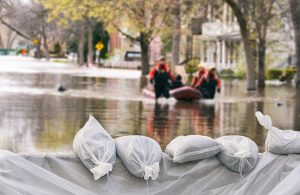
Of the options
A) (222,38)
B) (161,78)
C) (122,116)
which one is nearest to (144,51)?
(222,38)

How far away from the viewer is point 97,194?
559cm

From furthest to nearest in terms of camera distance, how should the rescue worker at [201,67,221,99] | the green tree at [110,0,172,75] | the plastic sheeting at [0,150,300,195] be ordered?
1. the green tree at [110,0,172,75]
2. the rescue worker at [201,67,221,99]
3. the plastic sheeting at [0,150,300,195]

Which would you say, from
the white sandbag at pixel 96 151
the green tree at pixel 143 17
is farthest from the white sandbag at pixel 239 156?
the green tree at pixel 143 17

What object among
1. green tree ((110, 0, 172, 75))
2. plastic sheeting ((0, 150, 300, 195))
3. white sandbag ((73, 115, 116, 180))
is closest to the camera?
plastic sheeting ((0, 150, 300, 195))

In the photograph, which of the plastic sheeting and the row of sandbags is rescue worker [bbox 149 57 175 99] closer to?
the row of sandbags

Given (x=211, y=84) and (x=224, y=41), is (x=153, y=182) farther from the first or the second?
(x=224, y=41)

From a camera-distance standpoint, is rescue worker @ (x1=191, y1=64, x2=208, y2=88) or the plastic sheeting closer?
the plastic sheeting

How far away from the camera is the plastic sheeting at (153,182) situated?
211 inches

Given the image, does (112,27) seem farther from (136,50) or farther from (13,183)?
(13,183)

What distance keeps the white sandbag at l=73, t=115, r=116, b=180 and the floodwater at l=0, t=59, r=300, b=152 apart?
689 cm

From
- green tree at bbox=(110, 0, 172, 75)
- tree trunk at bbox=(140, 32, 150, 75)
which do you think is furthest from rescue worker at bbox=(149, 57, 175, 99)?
tree trunk at bbox=(140, 32, 150, 75)

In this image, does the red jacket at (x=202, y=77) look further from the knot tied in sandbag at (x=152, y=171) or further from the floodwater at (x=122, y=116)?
the knot tied in sandbag at (x=152, y=171)

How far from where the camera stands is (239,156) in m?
5.79

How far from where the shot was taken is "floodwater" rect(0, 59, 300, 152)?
49.7 feet
